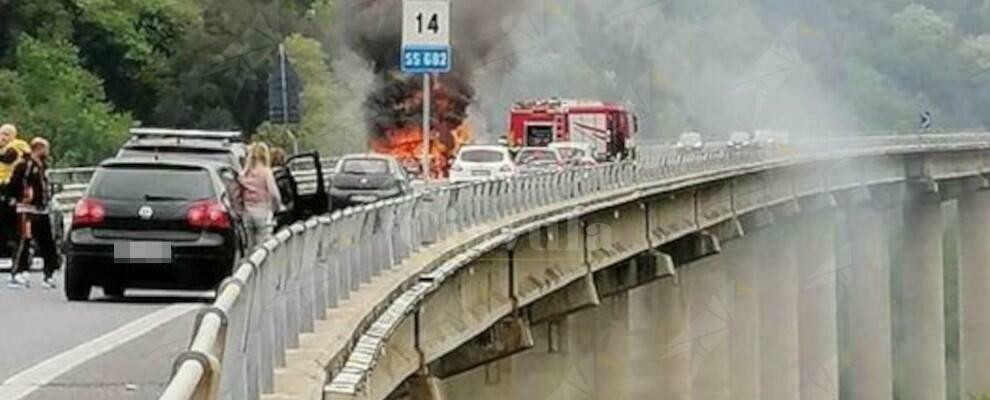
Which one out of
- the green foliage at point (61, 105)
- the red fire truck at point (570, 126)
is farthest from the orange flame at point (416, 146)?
the green foliage at point (61, 105)

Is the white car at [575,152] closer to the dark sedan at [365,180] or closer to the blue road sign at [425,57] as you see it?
the dark sedan at [365,180]

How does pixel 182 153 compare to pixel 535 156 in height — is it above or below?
above

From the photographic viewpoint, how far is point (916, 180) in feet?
239

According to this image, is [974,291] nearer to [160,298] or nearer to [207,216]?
[160,298]

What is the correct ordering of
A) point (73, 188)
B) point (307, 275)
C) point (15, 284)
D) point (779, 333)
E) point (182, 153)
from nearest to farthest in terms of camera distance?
1. point (307, 275)
2. point (15, 284)
3. point (182, 153)
4. point (73, 188)
5. point (779, 333)

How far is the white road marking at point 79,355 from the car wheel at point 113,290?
76 centimetres

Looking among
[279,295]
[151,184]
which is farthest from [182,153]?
[279,295]

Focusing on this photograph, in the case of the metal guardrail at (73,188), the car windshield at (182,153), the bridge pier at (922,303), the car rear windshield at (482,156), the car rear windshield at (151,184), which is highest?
the car windshield at (182,153)

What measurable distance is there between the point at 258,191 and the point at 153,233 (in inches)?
54.1

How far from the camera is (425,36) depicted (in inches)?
983

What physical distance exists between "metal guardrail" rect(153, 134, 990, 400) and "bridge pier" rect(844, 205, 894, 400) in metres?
28.6

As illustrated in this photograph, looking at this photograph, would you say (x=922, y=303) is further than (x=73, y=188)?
Yes

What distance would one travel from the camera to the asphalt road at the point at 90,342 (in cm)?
1246

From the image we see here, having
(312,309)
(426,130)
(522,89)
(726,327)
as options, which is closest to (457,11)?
(522,89)
